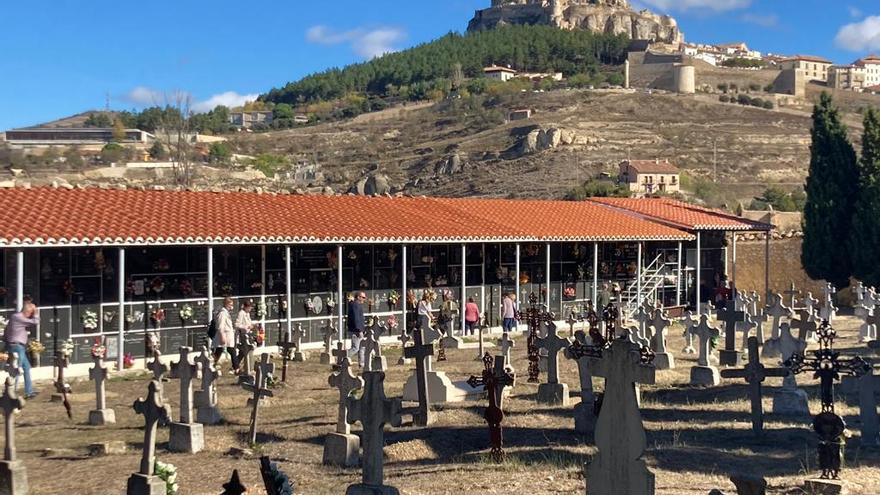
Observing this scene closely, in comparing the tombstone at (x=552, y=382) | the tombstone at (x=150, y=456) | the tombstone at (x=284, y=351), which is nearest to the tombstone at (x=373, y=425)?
the tombstone at (x=150, y=456)

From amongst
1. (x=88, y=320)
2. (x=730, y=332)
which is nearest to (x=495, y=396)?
(x=730, y=332)

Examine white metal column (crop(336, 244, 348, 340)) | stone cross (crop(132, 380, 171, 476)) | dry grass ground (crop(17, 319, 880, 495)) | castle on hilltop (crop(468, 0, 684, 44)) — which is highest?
castle on hilltop (crop(468, 0, 684, 44))

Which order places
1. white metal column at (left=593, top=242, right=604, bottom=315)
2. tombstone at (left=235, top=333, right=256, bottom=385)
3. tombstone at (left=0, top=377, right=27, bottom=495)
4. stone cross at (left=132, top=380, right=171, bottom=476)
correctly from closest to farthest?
stone cross at (left=132, top=380, right=171, bottom=476) < tombstone at (left=0, top=377, right=27, bottom=495) < tombstone at (left=235, top=333, right=256, bottom=385) < white metal column at (left=593, top=242, right=604, bottom=315)

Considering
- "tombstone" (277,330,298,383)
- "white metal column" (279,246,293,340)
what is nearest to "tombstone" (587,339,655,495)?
"tombstone" (277,330,298,383)

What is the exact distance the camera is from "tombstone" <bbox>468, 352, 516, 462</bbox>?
38.2 ft

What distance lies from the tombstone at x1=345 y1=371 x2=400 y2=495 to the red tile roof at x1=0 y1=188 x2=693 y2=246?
35.1 ft

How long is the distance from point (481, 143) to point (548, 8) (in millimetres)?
98800

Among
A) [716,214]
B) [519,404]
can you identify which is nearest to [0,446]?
[519,404]

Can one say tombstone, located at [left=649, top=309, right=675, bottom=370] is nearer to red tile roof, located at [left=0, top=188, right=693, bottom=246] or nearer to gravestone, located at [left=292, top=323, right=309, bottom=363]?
red tile roof, located at [left=0, top=188, right=693, bottom=246]

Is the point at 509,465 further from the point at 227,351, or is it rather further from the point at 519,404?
the point at 227,351

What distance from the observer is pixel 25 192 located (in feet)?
69.3

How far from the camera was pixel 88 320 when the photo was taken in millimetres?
19906

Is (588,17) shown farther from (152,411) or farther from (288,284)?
(152,411)

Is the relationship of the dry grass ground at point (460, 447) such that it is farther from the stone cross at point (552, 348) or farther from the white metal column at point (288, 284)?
the white metal column at point (288, 284)
